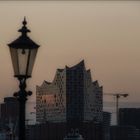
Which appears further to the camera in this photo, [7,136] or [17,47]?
[7,136]

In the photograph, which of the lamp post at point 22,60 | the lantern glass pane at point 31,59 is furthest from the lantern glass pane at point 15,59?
the lantern glass pane at point 31,59

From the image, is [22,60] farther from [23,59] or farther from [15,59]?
[15,59]

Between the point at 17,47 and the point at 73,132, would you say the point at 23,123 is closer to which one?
the point at 17,47

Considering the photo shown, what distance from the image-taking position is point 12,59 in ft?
47.8

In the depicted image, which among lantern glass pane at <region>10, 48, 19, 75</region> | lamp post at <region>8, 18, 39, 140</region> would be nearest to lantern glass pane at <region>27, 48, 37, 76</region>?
lamp post at <region>8, 18, 39, 140</region>

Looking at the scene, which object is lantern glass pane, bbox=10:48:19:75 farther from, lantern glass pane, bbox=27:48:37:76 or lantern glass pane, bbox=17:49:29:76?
lantern glass pane, bbox=27:48:37:76

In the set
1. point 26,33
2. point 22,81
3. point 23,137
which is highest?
point 26,33

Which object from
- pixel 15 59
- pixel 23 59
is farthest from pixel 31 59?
pixel 15 59

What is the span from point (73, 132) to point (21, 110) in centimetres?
17728

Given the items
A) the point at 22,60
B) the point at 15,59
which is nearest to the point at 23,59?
the point at 22,60

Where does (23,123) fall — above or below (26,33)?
below

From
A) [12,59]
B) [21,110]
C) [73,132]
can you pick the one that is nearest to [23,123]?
[21,110]

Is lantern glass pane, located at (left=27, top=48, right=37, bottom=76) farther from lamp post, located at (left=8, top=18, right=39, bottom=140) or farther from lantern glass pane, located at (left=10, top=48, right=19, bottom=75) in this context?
lantern glass pane, located at (left=10, top=48, right=19, bottom=75)

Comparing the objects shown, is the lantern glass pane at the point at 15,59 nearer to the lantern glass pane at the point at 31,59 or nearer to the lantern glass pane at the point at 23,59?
the lantern glass pane at the point at 23,59
